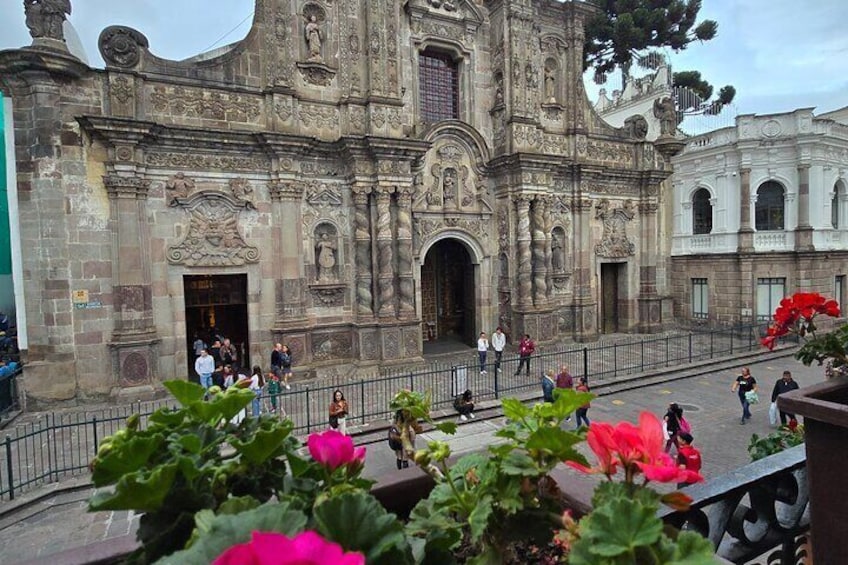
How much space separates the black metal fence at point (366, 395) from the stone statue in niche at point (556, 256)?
3218mm

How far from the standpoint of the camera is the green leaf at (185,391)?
1394 mm

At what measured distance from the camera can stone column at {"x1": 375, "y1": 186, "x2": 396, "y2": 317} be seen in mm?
15523

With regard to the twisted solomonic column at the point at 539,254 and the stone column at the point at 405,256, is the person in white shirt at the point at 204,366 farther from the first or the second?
the twisted solomonic column at the point at 539,254

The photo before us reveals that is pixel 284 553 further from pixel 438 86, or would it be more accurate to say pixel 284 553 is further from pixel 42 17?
pixel 438 86

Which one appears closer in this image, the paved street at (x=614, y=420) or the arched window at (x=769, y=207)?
the paved street at (x=614, y=420)

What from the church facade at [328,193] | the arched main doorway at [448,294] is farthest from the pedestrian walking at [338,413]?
the arched main doorway at [448,294]

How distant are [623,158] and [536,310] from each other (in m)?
8.64

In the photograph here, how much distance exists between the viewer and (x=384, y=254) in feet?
51.2

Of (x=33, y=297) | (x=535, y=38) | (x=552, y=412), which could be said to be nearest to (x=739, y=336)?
(x=535, y=38)

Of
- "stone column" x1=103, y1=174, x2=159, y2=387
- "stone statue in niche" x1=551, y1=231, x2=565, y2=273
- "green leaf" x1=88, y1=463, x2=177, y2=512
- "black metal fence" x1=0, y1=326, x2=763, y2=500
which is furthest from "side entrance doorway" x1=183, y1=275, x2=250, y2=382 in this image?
"green leaf" x1=88, y1=463, x2=177, y2=512

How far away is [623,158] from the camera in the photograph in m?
21.1

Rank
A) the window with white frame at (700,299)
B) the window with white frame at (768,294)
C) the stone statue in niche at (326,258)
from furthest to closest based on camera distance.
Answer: the window with white frame at (700,299) < the window with white frame at (768,294) < the stone statue in niche at (326,258)

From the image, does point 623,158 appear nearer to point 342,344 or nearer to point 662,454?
point 342,344

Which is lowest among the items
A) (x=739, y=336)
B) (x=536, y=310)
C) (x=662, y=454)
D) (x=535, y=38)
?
(x=739, y=336)
